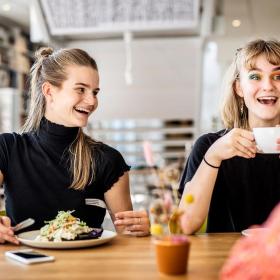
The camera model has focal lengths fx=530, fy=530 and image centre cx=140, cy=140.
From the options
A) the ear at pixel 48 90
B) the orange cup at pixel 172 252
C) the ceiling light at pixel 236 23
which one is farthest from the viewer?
the ceiling light at pixel 236 23

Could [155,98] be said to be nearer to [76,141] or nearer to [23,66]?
[76,141]

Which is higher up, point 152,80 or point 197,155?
point 152,80

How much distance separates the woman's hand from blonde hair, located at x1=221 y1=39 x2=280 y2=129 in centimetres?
60

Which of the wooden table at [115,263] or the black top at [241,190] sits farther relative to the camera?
the black top at [241,190]

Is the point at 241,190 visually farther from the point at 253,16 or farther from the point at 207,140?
the point at 253,16

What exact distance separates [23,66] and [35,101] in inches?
278

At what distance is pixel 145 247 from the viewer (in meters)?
1.46

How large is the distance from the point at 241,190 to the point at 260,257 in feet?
3.85

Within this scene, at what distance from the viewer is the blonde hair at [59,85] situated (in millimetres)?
1940

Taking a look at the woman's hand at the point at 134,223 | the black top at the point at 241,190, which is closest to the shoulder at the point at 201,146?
the black top at the point at 241,190

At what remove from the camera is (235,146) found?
1545mm

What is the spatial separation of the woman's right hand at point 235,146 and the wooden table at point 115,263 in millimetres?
258

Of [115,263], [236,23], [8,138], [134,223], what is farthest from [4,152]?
[236,23]

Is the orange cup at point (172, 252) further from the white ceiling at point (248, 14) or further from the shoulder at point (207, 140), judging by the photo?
the white ceiling at point (248, 14)
